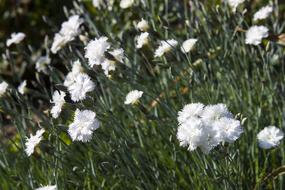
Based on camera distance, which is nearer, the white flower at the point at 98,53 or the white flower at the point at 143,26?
the white flower at the point at 98,53

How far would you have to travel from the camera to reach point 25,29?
468cm

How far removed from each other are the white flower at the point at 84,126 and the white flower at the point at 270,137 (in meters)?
0.61

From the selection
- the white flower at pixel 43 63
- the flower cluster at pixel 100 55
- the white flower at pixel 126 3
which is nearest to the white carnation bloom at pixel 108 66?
the flower cluster at pixel 100 55

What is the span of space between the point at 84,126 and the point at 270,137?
676mm

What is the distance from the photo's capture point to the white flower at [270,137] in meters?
2.00

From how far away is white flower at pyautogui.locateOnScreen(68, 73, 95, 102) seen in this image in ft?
6.30

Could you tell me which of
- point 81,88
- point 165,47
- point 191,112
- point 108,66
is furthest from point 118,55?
point 191,112

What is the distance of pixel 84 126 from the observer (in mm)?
1813

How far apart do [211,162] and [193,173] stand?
0.16 m

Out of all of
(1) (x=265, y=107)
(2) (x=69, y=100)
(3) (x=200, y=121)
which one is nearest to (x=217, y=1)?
(1) (x=265, y=107)

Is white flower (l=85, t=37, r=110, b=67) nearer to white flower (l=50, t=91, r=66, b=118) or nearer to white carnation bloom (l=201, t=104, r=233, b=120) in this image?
white flower (l=50, t=91, r=66, b=118)

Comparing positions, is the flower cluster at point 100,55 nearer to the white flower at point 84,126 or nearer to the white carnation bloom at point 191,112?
the white flower at point 84,126

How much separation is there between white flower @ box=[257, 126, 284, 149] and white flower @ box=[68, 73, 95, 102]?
2.04ft

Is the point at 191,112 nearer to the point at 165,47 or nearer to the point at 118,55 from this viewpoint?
the point at 165,47
